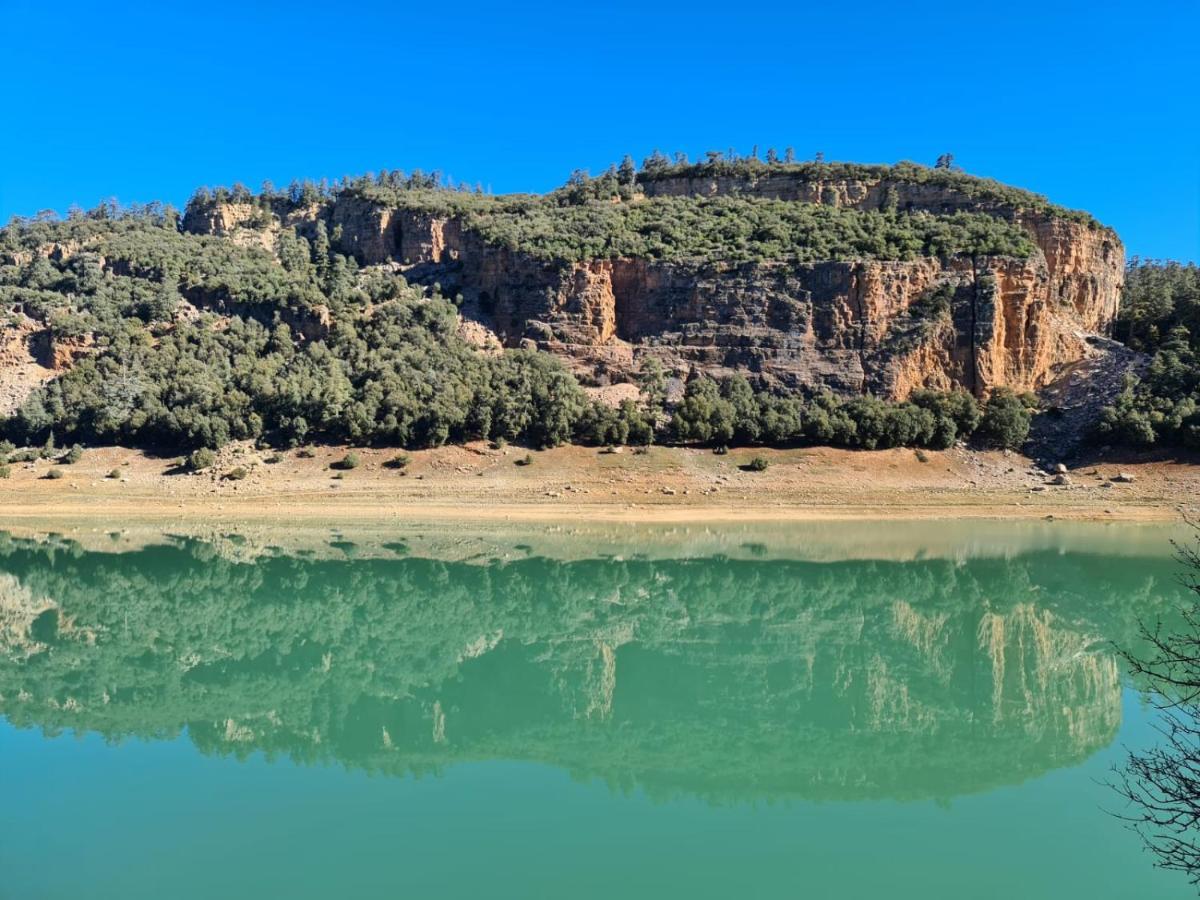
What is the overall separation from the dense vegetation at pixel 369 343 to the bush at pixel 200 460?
5.74 ft

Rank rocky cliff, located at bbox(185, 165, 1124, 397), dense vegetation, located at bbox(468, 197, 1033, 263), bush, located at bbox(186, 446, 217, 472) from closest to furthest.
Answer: bush, located at bbox(186, 446, 217, 472) < rocky cliff, located at bbox(185, 165, 1124, 397) < dense vegetation, located at bbox(468, 197, 1033, 263)

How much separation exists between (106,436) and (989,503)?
5464cm

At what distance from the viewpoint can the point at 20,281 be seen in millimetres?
65875

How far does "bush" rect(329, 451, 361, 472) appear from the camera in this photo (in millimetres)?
47969

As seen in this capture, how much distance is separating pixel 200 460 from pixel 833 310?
4473cm

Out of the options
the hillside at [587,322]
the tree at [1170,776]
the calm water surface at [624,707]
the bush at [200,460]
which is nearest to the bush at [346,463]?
the hillside at [587,322]

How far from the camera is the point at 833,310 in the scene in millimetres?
58656

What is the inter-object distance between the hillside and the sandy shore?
2.32 meters

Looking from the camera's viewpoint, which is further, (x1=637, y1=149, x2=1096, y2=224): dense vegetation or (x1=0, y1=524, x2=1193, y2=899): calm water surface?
(x1=637, y1=149, x2=1096, y2=224): dense vegetation

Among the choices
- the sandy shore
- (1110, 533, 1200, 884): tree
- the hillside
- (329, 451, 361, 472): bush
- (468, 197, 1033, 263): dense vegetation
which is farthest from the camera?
(468, 197, 1033, 263): dense vegetation

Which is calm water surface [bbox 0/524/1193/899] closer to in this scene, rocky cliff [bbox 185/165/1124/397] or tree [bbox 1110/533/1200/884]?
tree [bbox 1110/533/1200/884]

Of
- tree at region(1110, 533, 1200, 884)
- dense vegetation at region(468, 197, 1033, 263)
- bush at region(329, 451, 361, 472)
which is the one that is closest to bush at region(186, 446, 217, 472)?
bush at region(329, 451, 361, 472)

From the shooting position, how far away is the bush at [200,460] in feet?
156

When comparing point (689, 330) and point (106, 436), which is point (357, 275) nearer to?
point (106, 436)
